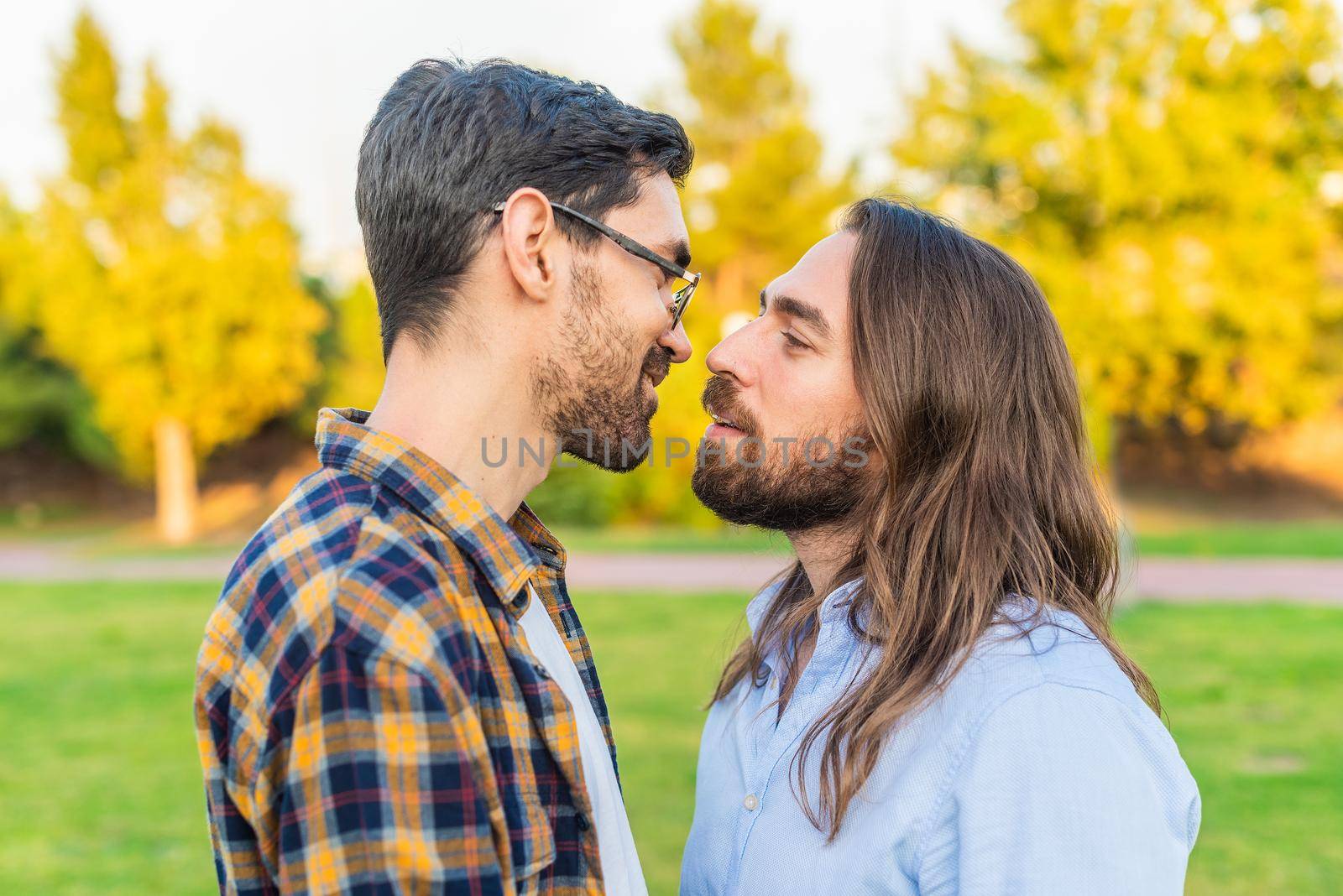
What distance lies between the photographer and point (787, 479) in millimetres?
2248

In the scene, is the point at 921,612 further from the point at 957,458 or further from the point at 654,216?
the point at 654,216

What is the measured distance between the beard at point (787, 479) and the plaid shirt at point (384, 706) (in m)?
0.73

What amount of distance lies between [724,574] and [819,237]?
12964 millimetres

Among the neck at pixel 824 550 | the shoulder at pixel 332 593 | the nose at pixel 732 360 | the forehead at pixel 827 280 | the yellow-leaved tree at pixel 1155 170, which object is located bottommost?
the neck at pixel 824 550

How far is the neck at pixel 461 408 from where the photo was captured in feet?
5.63

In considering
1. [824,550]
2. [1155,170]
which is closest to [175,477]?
[1155,170]

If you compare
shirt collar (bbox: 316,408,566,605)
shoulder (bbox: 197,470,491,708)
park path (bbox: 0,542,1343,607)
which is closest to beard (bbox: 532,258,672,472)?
shirt collar (bbox: 316,408,566,605)

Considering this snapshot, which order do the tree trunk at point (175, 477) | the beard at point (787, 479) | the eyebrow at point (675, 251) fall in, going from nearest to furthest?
1. the eyebrow at point (675, 251)
2. the beard at point (787, 479)
3. the tree trunk at point (175, 477)

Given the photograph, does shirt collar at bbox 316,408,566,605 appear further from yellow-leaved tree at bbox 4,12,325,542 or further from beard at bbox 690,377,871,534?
yellow-leaved tree at bbox 4,12,325,542

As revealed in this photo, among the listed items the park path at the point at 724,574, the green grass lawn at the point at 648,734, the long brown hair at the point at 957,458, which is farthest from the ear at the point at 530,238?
the park path at the point at 724,574

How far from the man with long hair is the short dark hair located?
644 millimetres

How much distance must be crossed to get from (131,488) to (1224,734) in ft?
91.2

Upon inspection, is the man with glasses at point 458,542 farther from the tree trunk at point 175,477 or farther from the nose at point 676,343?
the tree trunk at point 175,477

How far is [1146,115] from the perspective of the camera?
10508 mm
